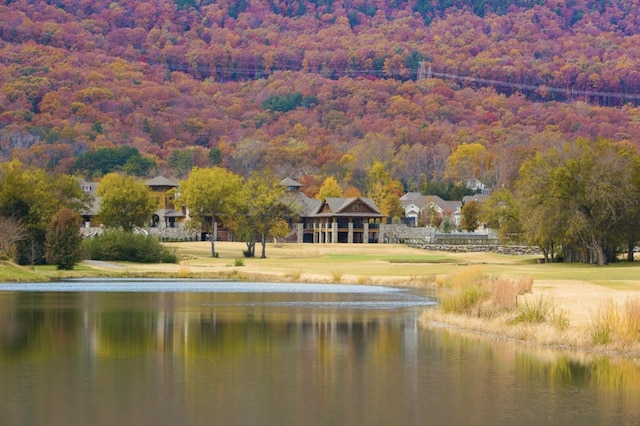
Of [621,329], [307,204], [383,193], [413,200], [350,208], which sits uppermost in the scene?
[383,193]

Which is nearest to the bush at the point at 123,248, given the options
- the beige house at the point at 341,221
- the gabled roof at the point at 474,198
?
the beige house at the point at 341,221

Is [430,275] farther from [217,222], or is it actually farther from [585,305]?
[217,222]

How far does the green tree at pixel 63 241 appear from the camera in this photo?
7888 centimetres

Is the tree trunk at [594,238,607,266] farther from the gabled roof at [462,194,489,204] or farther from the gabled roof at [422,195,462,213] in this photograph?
the gabled roof at [422,195,462,213]

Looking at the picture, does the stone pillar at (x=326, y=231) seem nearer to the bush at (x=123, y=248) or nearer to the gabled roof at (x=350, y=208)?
the gabled roof at (x=350, y=208)

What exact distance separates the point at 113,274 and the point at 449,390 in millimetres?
55783

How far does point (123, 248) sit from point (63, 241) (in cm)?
1463

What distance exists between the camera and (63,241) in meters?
79.3

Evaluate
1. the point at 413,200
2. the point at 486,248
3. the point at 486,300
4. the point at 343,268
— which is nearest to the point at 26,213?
the point at 343,268

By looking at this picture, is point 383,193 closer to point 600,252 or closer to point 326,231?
point 326,231

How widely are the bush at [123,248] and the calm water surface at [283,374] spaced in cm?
4655

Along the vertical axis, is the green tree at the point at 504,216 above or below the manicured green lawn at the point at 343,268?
above

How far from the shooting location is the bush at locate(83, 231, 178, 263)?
93312mm

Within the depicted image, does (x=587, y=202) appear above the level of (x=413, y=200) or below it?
below
